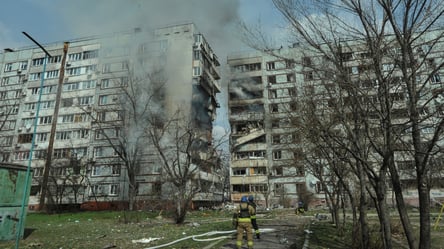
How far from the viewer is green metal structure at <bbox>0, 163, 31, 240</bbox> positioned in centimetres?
955

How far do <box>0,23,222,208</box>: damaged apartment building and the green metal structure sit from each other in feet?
50.0

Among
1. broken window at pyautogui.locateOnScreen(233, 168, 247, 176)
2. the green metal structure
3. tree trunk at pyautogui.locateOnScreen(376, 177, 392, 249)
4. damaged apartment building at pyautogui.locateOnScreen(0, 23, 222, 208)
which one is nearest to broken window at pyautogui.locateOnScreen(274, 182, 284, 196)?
broken window at pyautogui.locateOnScreen(233, 168, 247, 176)

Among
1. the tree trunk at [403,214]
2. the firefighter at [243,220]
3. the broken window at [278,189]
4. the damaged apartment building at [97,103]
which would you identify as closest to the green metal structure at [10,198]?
the firefighter at [243,220]

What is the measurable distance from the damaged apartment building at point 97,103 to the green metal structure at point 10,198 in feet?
50.0

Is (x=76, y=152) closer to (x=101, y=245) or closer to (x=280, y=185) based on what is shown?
(x=280, y=185)

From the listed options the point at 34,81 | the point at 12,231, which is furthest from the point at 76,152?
the point at 12,231

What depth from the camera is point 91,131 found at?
40.3 meters

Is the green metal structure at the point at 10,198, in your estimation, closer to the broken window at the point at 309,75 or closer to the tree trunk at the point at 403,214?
the broken window at the point at 309,75

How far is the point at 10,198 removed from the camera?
987 centimetres

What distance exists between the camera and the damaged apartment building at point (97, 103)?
98.5ft

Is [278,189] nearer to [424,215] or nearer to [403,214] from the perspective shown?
[403,214]

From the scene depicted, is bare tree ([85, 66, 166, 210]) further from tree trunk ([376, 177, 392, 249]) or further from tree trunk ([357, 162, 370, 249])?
tree trunk ([376, 177, 392, 249])

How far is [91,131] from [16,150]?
12.0 metres

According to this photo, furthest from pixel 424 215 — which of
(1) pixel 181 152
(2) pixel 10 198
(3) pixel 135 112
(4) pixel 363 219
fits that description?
(3) pixel 135 112
